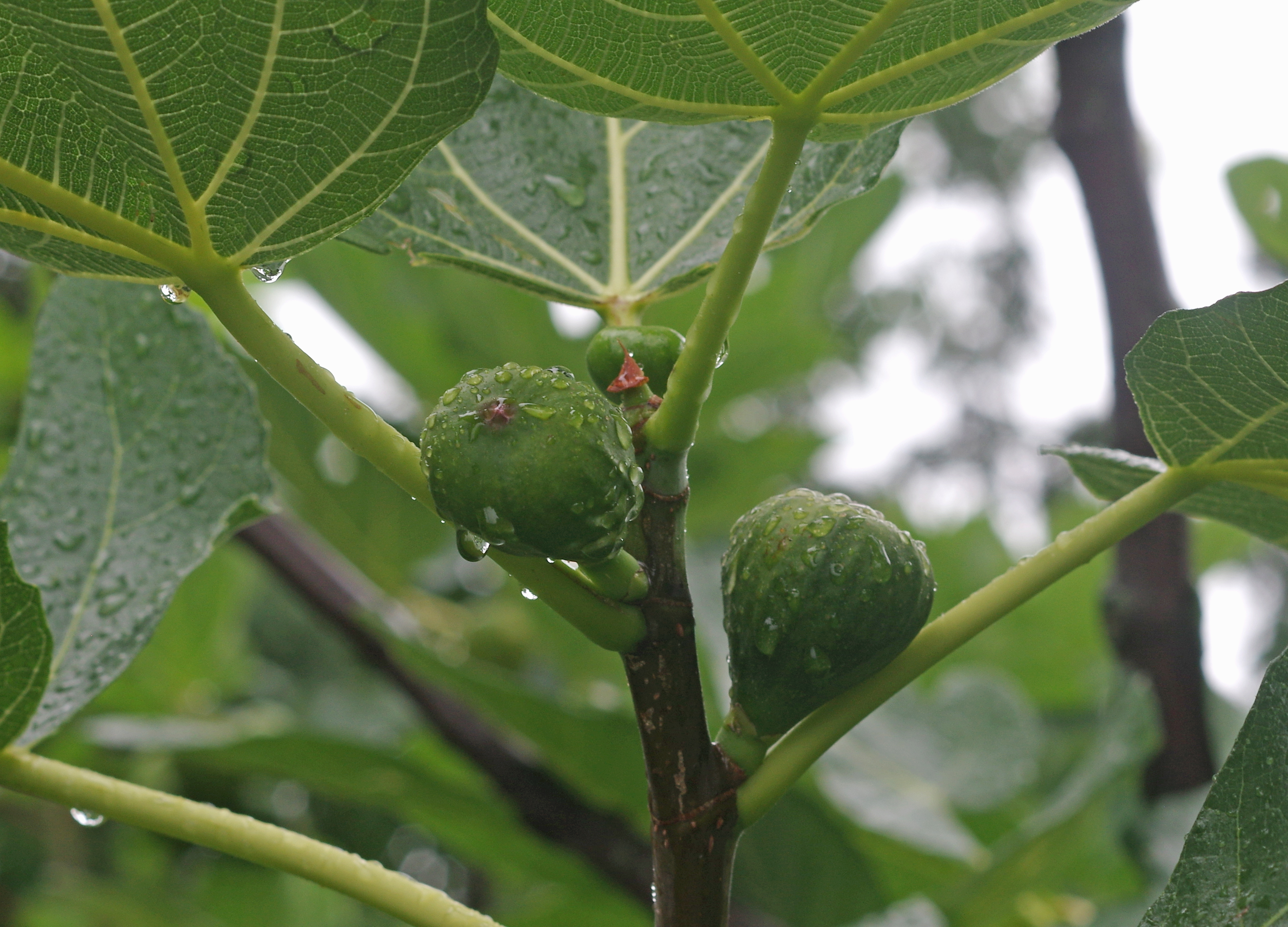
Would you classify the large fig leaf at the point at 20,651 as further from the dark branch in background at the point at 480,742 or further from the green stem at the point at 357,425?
the dark branch in background at the point at 480,742

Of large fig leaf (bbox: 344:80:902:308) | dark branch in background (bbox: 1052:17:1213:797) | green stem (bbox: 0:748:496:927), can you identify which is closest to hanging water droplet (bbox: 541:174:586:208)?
large fig leaf (bbox: 344:80:902:308)

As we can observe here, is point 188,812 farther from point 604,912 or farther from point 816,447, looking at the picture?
point 816,447

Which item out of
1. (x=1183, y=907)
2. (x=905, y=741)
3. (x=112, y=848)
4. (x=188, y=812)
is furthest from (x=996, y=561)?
(x=112, y=848)

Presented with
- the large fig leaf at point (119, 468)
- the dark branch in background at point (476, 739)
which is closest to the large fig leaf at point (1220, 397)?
the large fig leaf at point (119, 468)

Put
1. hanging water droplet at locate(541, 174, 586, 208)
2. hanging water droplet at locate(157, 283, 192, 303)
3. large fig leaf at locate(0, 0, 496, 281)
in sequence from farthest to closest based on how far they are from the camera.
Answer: hanging water droplet at locate(541, 174, 586, 208)
hanging water droplet at locate(157, 283, 192, 303)
large fig leaf at locate(0, 0, 496, 281)

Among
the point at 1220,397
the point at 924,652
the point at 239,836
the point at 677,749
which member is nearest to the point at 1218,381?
the point at 1220,397

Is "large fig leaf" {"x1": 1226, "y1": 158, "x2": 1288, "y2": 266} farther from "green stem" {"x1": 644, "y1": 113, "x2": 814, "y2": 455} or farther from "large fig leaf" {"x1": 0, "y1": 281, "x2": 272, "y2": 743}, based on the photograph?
"large fig leaf" {"x1": 0, "y1": 281, "x2": 272, "y2": 743}
